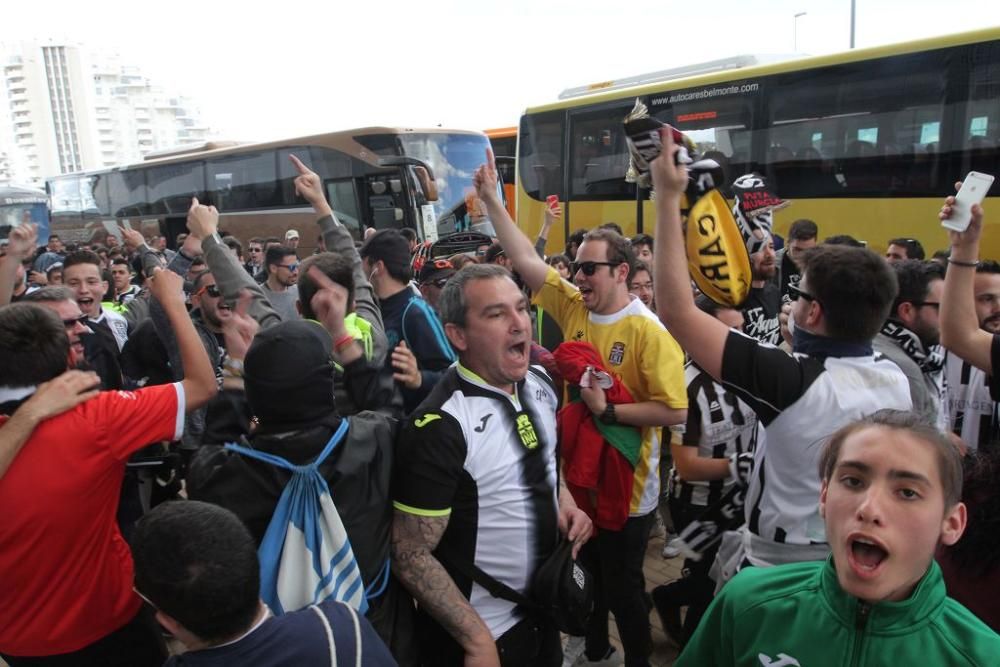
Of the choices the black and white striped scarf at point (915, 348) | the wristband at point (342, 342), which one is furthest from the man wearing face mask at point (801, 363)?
the wristband at point (342, 342)

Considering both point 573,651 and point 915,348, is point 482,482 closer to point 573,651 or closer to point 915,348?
point 573,651

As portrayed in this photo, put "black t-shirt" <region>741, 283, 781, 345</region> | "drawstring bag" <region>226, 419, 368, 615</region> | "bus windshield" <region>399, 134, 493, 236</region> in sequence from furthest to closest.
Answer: "bus windshield" <region>399, 134, 493, 236</region> → "black t-shirt" <region>741, 283, 781, 345</region> → "drawstring bag" <region>226, 419, 368, 615</region>

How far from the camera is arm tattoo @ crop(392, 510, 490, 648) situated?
190 cm

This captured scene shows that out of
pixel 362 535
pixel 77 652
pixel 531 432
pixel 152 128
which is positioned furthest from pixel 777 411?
pixel 152 128

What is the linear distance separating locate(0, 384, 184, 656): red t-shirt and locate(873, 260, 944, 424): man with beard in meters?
2.94

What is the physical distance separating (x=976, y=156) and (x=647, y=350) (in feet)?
22.6

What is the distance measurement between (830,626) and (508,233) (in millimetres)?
2533

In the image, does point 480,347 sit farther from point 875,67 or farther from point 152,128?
point 152,128

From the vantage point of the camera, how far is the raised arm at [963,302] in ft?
8.34

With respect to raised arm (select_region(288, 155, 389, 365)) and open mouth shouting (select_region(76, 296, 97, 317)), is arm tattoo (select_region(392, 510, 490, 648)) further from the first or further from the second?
open mouth shouting (select_region(76, 296, 97, 317))

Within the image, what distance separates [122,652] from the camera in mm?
2246

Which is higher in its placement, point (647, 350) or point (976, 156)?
point (976, 156)

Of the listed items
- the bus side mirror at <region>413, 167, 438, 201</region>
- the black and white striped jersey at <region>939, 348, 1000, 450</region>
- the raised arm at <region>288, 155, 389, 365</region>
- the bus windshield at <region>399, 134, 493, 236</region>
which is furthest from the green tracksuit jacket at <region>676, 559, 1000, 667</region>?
the bus windshield at <region>399, 134, 493, 236</region>

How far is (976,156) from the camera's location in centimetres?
767
